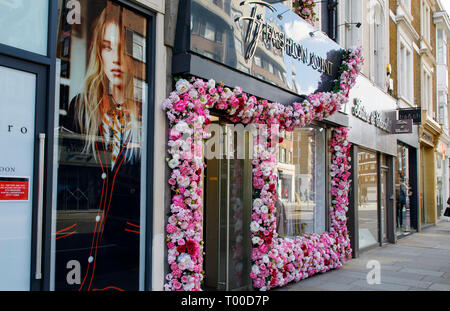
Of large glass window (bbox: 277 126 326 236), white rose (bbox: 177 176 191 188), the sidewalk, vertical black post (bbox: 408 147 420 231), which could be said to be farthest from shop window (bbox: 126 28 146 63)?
vertical black post (bbox: 408 147 420 231)

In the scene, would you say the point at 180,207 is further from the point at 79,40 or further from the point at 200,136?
the point at 79,40

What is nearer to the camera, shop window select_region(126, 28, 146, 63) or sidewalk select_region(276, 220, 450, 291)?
shop window select_region(126, 28, 146, 63)

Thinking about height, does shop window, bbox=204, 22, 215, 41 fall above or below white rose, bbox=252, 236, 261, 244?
above

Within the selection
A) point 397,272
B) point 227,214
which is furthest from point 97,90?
point 397,272

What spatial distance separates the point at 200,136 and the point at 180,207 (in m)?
0.87

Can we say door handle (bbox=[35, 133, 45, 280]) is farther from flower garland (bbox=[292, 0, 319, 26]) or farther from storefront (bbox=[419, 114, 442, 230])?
storefront (bbox=[419, 114, 442, 230])

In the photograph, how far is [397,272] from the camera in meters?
8.23

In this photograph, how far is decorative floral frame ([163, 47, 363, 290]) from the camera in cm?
488

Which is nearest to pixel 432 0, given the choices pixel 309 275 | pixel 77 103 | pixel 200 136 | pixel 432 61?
pixel 432 61

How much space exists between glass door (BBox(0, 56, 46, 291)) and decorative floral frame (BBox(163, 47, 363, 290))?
152 cm

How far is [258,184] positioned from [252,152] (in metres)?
0.50

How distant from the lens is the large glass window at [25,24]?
3.54 m

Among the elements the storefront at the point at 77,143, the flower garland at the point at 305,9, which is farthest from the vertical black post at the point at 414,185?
the storefront at the point at 77,143

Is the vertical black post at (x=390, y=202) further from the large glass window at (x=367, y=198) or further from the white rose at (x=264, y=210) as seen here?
the white rose at (x=264, y=210)
